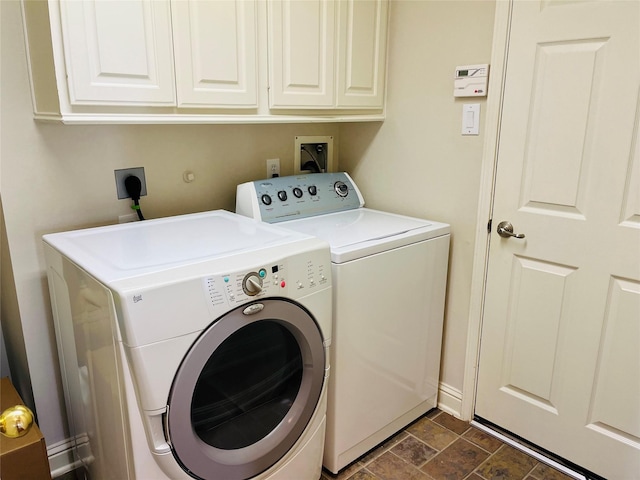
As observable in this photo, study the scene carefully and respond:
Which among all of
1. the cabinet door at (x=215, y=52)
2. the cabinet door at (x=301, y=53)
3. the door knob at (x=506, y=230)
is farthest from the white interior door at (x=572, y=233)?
the cabinet door at (x=215, y=52)

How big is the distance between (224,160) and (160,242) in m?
0.68

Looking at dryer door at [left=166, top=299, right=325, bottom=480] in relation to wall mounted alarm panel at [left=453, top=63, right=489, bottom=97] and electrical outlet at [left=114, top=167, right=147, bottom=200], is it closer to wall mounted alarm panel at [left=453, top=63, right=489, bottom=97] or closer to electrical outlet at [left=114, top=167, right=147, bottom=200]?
electrical outlet at [left=114, top=167, right=147, bottom=200]

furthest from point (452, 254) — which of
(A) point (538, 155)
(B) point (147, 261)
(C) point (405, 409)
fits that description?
(B) point (147, 261)

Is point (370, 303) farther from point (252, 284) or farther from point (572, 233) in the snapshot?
point (572, 233)

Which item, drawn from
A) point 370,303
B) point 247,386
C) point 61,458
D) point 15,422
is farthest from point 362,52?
point 61,458

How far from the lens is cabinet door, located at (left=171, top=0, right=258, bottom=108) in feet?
4.95

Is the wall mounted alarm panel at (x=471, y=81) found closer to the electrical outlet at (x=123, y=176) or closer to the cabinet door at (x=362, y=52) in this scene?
the cabinet door at (x=362, y=52)

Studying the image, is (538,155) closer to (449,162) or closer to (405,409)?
(449,162)

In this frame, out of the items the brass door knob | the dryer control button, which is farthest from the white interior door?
the brass door knob

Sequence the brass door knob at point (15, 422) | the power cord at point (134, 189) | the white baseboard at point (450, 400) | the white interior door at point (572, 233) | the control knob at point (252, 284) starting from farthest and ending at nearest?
the white baseboard at point (450, 400) → the power cord at point (134, 189) → the white interior door at point (572, 233) → the brass door knob at point (15, 422) → the control knob at point (252, 284)

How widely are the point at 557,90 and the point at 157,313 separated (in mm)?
1524

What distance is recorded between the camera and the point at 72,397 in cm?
168

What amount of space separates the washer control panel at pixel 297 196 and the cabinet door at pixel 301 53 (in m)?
0.37

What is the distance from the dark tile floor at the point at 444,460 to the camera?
6.10 feet
